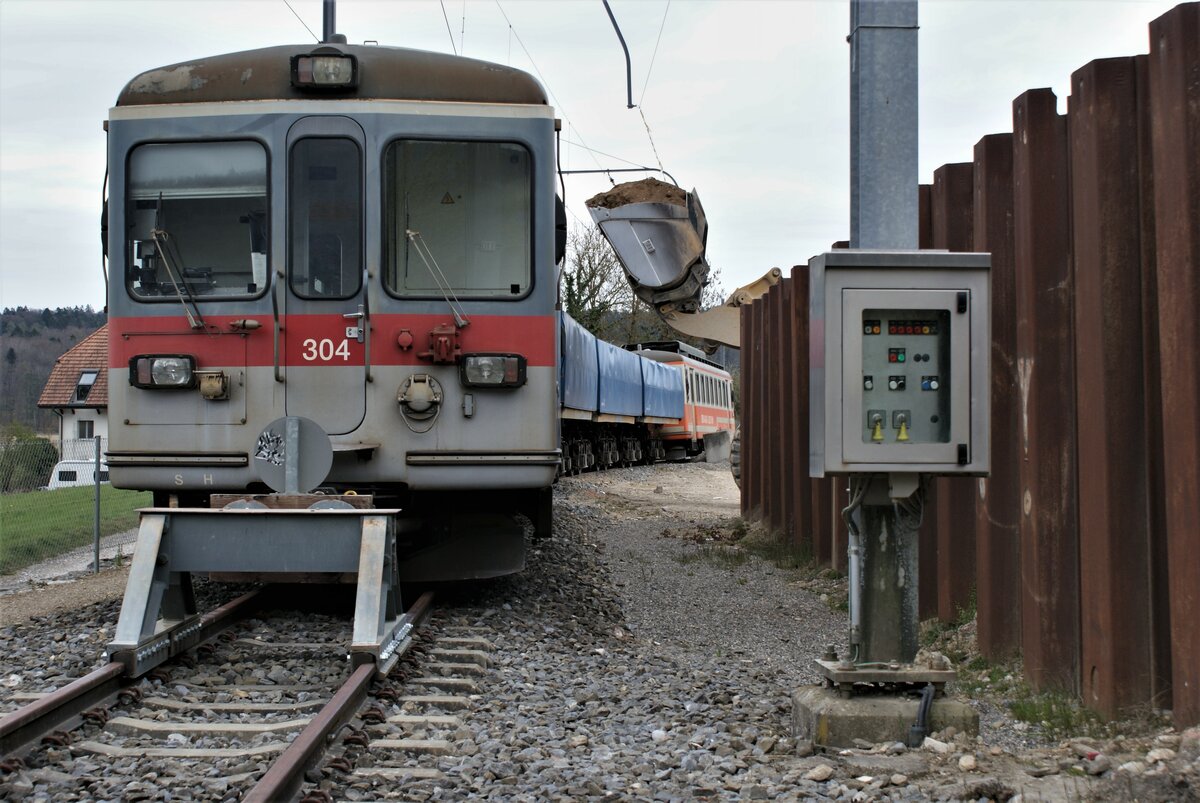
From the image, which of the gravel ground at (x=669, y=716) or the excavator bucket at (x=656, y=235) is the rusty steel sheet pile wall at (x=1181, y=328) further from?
the excavator bucket at (x=656, y=235)

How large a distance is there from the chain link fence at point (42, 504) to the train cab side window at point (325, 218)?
28.6 feet

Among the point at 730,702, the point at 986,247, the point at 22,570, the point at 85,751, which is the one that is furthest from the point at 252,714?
the point at 22,570

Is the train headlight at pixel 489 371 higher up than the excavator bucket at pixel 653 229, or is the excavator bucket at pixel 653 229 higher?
the excavator bucket at pixel 653 229

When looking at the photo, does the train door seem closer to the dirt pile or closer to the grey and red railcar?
the grey and red railcar

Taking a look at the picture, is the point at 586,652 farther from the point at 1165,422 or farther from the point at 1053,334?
the point at 1165,422

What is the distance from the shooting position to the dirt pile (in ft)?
51.4

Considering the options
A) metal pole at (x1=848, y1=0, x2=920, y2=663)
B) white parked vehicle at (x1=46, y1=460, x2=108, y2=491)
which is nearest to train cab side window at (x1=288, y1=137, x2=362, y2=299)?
metal pole at (x1=848, y1=0, x2=920, y2=663)

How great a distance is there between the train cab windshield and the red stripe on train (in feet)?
0.64

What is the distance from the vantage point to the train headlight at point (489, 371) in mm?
7160

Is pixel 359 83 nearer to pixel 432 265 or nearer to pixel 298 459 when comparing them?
pixel 432 265

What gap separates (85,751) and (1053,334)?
173 inches

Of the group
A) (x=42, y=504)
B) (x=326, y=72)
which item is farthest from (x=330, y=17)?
(x=42, y=504)

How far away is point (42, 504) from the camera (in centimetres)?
1873

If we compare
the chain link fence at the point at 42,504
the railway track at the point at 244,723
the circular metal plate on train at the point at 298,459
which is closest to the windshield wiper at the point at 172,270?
the circular metal plate on train at the point at 298,459
